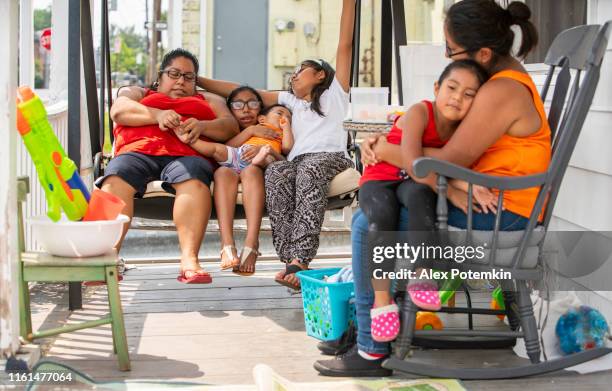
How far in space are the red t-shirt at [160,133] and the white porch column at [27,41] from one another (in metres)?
5.02

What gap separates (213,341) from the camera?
3506mm

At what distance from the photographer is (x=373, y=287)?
2.97m

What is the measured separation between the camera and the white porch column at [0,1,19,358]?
287 centimetres

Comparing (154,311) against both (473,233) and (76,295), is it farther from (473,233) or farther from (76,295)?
(473,233)

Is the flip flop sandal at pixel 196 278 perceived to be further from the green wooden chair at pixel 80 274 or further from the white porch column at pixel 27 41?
the white porch column at pixel 27 41

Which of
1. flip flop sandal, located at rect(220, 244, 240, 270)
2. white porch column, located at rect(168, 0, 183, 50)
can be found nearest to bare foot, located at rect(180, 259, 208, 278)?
flip flop sandal, located at rect(220, 244, 240, 270)

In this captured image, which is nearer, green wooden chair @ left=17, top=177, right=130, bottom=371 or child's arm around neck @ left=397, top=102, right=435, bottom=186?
child's arm around neck @ left=397, top=102, right=435, bottom=186

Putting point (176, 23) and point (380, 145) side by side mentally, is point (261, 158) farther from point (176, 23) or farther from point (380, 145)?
point (176, 23)

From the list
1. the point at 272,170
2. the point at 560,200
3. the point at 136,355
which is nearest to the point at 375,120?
the point at 272,170

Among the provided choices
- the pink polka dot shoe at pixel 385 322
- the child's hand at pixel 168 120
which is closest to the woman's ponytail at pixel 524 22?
the pink polka dot shoe at pixel 385 322

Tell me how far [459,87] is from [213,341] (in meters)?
1.39

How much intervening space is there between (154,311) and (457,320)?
1.33 meters

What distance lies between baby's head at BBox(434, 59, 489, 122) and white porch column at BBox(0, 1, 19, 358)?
1370mm

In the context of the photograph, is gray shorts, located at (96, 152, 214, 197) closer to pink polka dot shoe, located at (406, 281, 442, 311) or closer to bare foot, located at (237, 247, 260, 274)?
bare foot, located at (237, 247, 260, 274)
